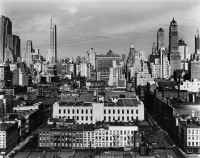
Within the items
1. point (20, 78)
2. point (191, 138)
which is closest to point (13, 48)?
point (20, 78)

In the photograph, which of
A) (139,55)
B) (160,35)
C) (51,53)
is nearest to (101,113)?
(139,55)

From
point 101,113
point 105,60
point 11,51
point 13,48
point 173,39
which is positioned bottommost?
point 101,113

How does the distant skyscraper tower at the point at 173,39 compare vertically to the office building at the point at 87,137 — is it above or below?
above

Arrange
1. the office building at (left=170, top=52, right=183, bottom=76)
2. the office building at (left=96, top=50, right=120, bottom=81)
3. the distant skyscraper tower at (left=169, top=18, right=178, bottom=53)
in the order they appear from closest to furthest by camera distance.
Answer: the office building at (left=170, top=52, right=183, bottom=76)
the distant skyscraper tower at (left=169, top=18, right=178, bottom=53)
the office building at (left=96, top=50, right=120, bottom=81)

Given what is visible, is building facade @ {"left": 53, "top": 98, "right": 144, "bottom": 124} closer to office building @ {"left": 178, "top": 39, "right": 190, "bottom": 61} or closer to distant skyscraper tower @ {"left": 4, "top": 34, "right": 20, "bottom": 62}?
distant skyscraper tower @ {"left": 4, "top": 34, "right": 20, "bottom": 62}

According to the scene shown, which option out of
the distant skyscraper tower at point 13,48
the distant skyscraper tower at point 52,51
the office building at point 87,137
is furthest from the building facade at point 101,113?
the distant skyscraper tower at point 52,51

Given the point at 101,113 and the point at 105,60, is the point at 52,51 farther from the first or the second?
the point at 101,113

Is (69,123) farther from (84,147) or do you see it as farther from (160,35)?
(160,35)

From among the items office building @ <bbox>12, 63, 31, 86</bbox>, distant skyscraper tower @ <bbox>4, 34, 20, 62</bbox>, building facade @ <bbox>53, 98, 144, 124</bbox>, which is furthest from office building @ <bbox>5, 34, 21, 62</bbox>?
building facade @ <bbox>53, 98, 144, 124</bbox>

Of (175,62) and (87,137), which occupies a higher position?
(175,62)

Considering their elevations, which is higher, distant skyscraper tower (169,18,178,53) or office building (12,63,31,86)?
distant skyscraper tower (169,18,178,53)

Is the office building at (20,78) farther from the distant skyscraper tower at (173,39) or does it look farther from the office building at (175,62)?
the distant skyscraper tower at (173,39)
